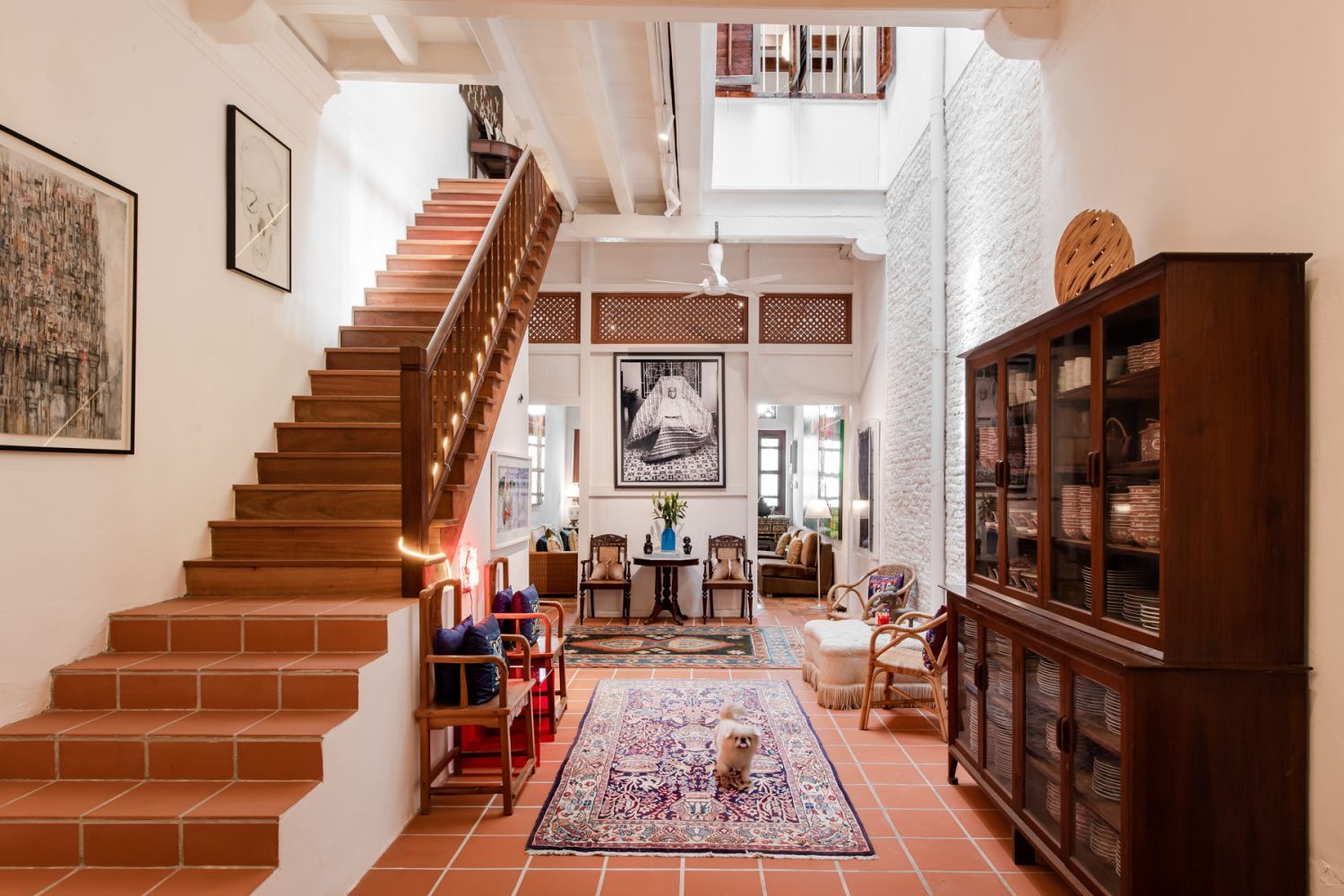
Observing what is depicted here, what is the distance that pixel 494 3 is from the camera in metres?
3.79

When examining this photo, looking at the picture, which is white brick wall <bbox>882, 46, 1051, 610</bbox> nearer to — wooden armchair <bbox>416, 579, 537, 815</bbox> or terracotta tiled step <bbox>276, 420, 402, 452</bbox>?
wooden armchair <bbox>416, 579, 537, 815</bbox>

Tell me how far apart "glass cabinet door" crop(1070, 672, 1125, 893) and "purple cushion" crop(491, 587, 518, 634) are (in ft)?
10.1

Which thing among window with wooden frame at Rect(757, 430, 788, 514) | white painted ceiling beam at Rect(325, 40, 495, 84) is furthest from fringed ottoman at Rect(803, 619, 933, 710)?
window with wooden frame at Rect(757, 430, 788, 514)

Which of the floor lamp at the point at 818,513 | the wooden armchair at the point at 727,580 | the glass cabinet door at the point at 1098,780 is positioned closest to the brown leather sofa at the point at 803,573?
the floor lamp at the point at 818,513

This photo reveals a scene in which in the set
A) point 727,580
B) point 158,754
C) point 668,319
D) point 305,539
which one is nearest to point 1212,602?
point 158,754

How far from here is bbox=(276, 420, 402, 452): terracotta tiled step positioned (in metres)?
4.71

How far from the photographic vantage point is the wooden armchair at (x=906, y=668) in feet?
16.0

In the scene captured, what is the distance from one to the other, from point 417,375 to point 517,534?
2919 mm

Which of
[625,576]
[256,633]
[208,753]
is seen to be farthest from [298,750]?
[625,576]

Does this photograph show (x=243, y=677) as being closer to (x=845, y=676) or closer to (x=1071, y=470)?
(x=1071, y=470)

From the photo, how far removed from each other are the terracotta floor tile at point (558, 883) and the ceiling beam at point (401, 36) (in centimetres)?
439

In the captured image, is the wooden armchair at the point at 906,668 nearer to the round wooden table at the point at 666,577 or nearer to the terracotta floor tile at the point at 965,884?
the terracotta floor tile at the point at 965,884

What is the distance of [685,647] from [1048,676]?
479 cm

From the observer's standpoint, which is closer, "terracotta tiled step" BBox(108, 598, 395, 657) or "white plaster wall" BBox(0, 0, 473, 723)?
"white plaster wall" BBox(0, 0, 473, 723)
